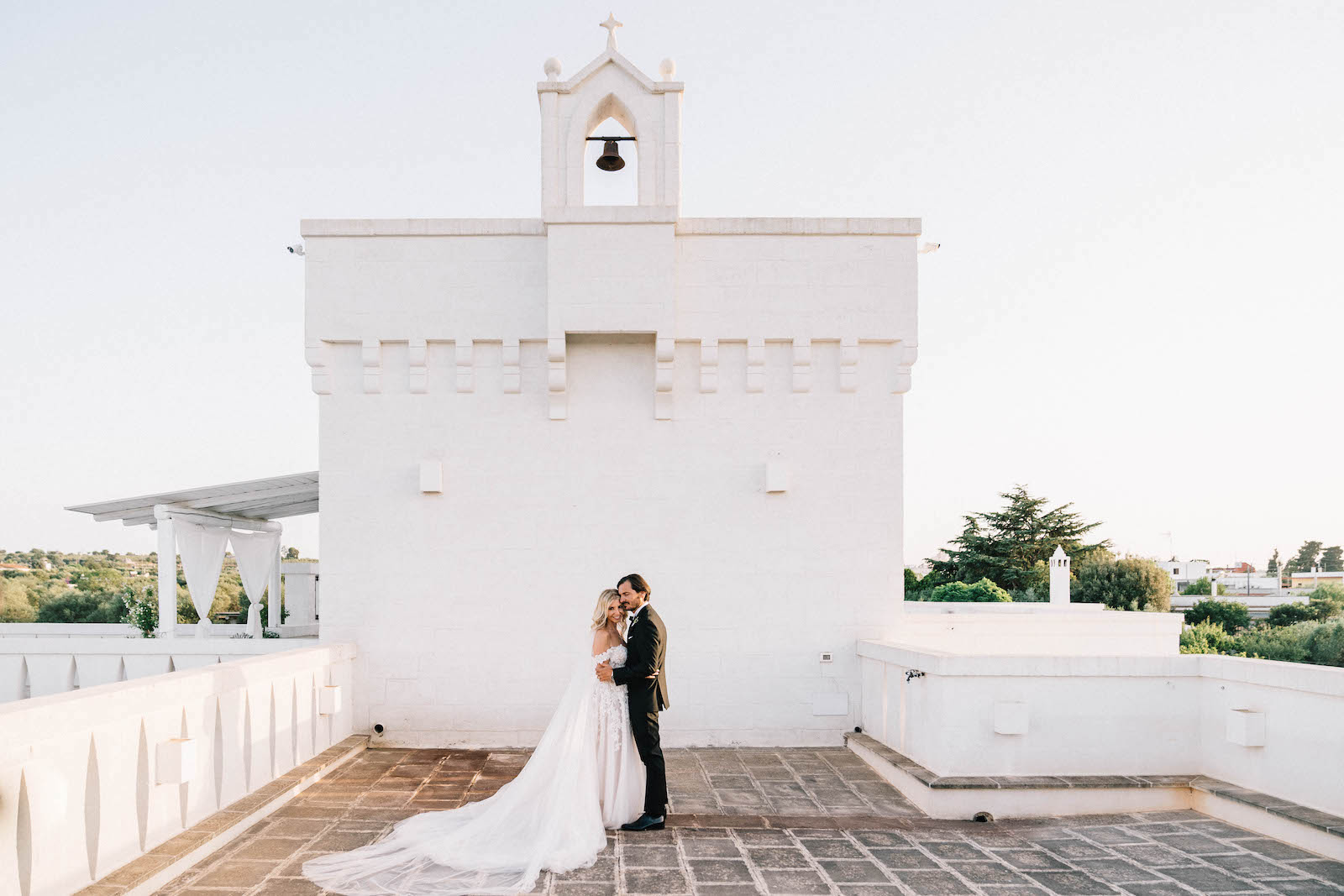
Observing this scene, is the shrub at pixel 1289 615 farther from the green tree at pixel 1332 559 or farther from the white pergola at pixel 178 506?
the green tree at pixel 1332 559

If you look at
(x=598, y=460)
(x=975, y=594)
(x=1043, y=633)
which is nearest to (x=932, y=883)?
(x=598, y=460)

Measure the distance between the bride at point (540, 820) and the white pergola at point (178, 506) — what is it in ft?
16.4

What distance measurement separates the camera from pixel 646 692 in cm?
483

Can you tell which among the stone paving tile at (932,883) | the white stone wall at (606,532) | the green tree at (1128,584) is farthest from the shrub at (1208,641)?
the stone paving tile at (932,883)

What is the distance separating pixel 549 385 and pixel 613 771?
340cm

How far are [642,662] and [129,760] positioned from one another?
2574 mm

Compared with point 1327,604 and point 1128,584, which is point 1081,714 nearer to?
point 1128,584

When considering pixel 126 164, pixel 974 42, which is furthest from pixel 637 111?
pixel 126 164

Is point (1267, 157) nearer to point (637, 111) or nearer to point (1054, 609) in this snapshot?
point (1054, 609)

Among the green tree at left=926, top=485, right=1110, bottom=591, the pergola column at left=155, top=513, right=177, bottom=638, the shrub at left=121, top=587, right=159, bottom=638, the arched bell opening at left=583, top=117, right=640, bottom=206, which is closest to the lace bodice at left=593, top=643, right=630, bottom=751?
the arched bell opening at left=583, top=117, right=640, bottom=206

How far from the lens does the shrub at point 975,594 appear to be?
60.0 feet

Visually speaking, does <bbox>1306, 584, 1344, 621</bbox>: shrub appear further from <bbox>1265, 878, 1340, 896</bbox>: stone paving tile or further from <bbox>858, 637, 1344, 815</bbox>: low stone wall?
<bbox>1265, 878, 1340, 896</bbox>: stone paving tile

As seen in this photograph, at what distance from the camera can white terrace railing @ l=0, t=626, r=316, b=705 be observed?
740 cm

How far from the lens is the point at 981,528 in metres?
32.6
